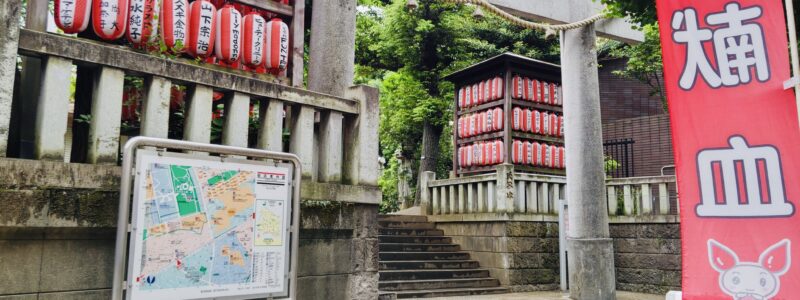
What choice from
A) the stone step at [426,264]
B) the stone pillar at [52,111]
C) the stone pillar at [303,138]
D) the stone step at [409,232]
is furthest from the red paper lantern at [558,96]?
the stone pillar at [52,111]

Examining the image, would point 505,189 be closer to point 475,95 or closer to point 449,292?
point 449,292

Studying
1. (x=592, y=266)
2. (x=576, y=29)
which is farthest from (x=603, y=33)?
(x=592, y=266)

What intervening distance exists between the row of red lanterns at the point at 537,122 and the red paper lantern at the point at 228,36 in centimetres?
906

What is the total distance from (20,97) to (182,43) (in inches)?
66.4

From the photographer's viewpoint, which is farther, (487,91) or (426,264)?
(487,91)

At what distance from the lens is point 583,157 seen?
32.3 feet

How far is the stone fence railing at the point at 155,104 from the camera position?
4152 mm

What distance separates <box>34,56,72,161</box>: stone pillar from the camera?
4.14m

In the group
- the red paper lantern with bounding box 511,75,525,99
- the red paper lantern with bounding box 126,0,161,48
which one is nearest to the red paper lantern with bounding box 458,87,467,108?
the red paper lantern with bounding box 511,75,525,99

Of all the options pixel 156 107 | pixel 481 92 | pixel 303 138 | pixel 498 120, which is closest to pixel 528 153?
pixel 498 120

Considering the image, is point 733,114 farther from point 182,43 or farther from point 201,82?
point 182,43

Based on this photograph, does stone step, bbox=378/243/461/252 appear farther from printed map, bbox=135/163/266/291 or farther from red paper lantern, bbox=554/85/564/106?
printed map, bbox=135/163/266/291

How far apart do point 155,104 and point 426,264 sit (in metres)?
8.97

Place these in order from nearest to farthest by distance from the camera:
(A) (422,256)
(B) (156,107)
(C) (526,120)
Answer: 1. (B) (156,107)
2. (A) (422,256)
3. (C) (526,120)
